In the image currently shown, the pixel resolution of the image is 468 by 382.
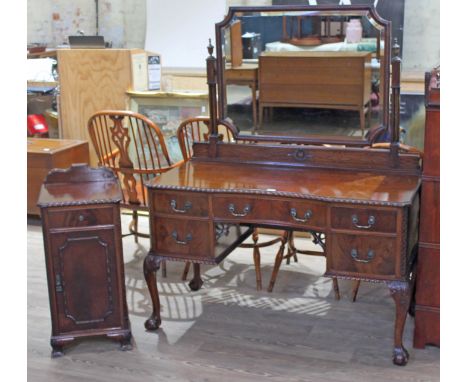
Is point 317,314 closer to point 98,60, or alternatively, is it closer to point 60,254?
point 60,254

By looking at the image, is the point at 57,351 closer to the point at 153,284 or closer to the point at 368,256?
the point at 153,284

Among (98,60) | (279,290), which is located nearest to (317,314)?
(279,290)

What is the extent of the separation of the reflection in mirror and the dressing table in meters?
0.03

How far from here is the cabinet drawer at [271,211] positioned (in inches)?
110

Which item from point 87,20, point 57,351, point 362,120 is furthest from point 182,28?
point 57,351

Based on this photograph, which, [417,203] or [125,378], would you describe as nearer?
[125,378]

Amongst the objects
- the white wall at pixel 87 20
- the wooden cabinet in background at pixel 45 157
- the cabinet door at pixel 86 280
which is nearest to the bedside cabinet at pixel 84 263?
the cabinet door at pixel 86 280

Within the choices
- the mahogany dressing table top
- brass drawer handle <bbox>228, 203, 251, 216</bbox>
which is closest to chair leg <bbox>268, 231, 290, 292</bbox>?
the mahogany dressing table top

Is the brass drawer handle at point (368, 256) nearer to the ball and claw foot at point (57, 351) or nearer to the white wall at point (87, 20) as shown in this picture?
the ball and claw foot at point (57, 351)

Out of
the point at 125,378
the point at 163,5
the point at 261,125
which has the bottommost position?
the point at 125,378

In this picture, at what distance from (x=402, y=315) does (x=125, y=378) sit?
1150 mm

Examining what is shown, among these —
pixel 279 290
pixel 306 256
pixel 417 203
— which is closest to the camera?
pixel 417 203

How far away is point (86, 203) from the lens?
9.50 feet

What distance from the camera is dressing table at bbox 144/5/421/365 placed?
2.75 meters
